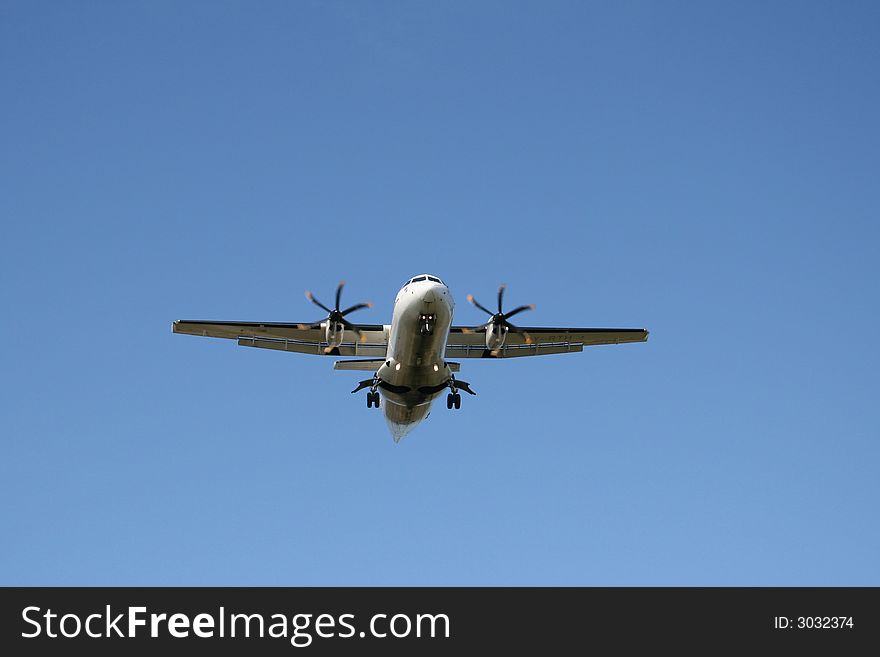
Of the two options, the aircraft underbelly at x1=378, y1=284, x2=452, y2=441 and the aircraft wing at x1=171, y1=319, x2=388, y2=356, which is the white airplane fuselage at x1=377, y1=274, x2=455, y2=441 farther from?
the aircraft wing at x1=171, y1=319, x2=388, y2=356

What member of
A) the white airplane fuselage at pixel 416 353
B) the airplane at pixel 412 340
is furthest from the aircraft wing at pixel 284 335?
the white airplane fuselage at pixel 416 353

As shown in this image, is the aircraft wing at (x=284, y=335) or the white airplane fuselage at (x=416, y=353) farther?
the aircraft wing at (x=284, y=335)

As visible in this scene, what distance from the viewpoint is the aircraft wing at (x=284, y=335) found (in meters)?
35.1

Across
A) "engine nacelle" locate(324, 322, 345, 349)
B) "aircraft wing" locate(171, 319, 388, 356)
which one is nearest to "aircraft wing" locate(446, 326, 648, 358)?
"aircraft wing" locate(171, 319, 388, 356)

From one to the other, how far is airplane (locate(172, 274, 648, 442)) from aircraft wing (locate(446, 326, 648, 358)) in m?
0.04

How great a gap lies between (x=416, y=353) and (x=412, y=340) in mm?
790

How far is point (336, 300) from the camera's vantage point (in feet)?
108

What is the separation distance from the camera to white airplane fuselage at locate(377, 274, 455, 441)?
2919 centimetres

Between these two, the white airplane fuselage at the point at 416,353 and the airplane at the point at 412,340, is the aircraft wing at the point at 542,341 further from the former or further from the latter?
the white airplane fuselage at the point at 416,353

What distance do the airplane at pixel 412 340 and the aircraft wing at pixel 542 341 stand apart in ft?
0.15
